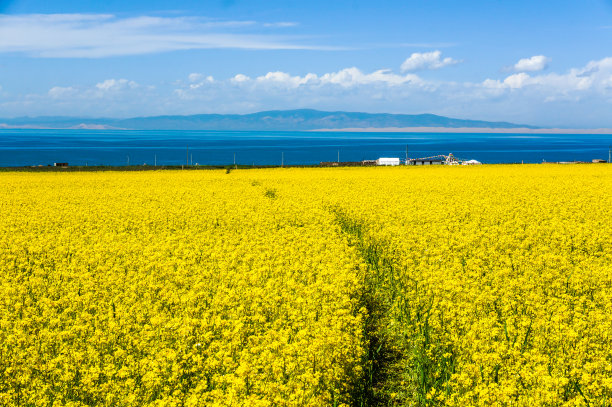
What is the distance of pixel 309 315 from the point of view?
8.91m

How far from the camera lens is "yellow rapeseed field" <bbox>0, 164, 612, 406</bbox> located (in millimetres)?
6898

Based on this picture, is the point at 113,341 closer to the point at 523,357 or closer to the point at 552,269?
the point at 523,357

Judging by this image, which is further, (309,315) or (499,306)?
(499,306)

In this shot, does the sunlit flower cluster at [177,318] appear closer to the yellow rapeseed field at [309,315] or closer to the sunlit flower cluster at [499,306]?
the yellow rapeseed field at [309,315]

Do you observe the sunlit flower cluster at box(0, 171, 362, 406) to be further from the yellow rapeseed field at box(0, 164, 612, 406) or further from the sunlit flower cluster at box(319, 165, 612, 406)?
the sunlit flower cluster at box(319, 165, 612, 406)

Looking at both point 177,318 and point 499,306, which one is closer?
point 177,318

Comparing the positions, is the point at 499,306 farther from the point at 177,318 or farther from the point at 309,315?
the point at 177,318

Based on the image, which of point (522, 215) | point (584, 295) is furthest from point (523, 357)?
point (522, 215)

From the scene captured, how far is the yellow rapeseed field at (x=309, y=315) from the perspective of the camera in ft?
22.6

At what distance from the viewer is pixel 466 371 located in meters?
7.08

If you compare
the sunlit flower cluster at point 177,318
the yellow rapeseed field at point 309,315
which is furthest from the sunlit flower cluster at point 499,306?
the sunlit flower cluster at point 177,318

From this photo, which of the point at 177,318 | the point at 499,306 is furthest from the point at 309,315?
the point at 499,306

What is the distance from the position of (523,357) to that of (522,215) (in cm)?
1302

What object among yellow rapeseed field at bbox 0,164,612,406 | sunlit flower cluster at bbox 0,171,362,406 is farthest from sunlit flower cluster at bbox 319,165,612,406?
sunlit flower cluster at bbox 0,171,362,406
